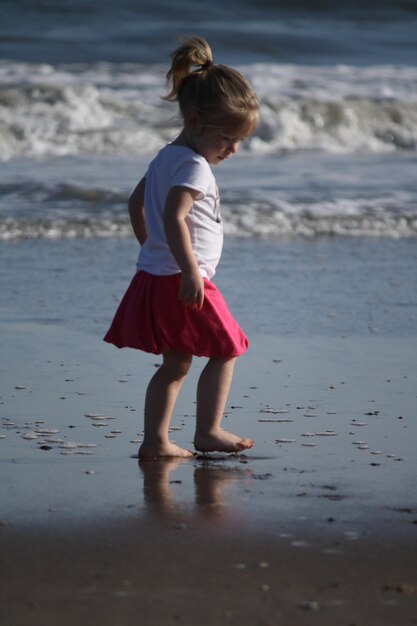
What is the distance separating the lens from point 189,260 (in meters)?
3.13

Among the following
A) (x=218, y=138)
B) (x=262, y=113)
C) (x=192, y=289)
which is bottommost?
(x=192, y=289)

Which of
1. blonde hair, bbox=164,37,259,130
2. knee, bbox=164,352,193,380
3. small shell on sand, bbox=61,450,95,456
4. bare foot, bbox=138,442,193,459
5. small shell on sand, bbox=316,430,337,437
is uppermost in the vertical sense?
blonde hair, bbox=164,37,259,130

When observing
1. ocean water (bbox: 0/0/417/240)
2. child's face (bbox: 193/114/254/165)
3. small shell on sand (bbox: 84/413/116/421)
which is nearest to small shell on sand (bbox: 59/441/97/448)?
small shell on sand (bbox: 84/413/116/421)

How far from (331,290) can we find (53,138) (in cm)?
649

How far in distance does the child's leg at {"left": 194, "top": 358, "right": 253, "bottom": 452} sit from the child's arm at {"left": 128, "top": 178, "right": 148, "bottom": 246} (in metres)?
0.44

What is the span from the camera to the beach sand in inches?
80.0

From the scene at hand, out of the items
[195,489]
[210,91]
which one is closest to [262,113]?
[210,91]

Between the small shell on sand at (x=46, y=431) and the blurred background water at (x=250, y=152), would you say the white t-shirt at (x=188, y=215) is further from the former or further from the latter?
the small shell on sand at (x=46, y=431)

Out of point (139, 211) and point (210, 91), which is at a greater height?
point (210, 91)

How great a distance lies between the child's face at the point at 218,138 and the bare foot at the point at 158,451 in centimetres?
81

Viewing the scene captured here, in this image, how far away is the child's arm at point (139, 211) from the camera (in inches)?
134

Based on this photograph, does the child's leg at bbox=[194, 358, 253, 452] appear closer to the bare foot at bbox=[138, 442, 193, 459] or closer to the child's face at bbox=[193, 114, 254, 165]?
the bare foot at bbox=[138, 442, 193, 459]

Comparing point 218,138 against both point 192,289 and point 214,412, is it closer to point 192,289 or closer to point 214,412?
point 192,289

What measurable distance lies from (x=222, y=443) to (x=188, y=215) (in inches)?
25.0
